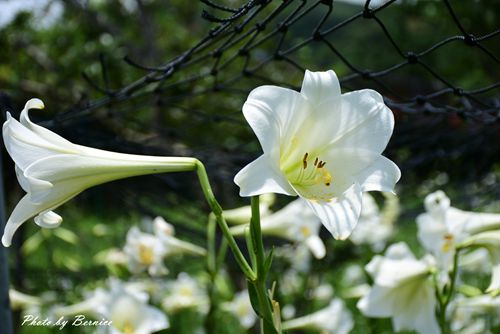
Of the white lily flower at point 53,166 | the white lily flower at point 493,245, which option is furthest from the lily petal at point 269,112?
the white lily flower at point 493,245

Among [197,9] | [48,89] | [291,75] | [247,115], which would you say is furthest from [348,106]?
[197,9]

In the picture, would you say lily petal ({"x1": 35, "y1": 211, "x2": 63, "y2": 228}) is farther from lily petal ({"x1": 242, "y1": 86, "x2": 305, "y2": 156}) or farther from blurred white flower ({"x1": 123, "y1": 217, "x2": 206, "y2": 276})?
blurred white flower ({"x1": 123, "y1": 217, "x2": 206, "y2": 276})

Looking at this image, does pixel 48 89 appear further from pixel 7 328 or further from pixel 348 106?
pixel 348 106

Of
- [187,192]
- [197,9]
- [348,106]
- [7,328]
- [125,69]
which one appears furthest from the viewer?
[197,9]

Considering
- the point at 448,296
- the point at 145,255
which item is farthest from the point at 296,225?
the point at 448,296

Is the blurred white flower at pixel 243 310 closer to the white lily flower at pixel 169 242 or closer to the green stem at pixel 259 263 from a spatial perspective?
the white lily flower at pixel 169 242

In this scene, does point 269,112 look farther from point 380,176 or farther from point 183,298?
point 183,298
